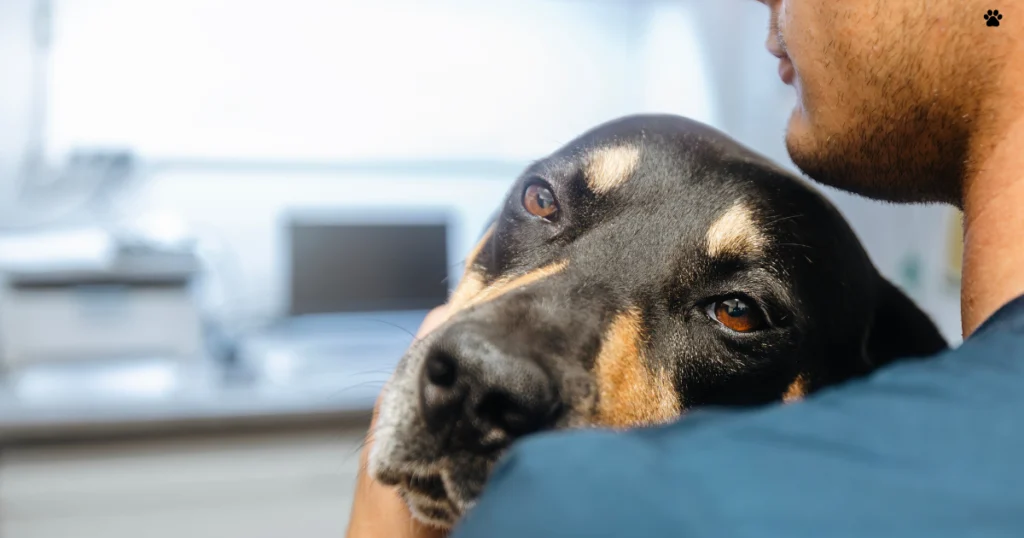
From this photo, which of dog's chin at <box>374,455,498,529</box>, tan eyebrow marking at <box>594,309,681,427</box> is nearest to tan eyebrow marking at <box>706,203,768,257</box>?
tan eyebrow marking at <box>594,309,681,427</box>

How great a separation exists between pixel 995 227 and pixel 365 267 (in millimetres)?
2862

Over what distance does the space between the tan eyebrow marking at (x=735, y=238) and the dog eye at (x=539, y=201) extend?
272 mm

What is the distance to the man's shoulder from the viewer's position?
1.35 ft

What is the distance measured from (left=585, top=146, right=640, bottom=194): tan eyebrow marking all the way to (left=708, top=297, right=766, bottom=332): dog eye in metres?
0.26

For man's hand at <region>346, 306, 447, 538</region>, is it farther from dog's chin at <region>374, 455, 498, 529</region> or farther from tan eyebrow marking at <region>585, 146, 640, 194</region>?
tan eyebrow marking at <region>585, 146, 640, 194</region>

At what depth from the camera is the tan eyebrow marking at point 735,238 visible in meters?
1.09

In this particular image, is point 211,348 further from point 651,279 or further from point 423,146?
point 651,279

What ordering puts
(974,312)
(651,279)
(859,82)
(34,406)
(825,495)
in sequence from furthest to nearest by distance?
(34,406) < (651,279) < (859,82) < (974,312) < (825,495)

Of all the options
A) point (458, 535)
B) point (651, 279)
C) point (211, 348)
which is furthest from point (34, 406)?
point (458, 535)

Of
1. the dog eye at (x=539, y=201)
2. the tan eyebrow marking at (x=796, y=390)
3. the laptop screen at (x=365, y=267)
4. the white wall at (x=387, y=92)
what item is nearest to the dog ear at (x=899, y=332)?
the tan eyebrow marking at (x=796, y=390)

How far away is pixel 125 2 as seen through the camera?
316 centimetres

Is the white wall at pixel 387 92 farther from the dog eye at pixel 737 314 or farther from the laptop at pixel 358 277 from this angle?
the dog eye at pixel 737 314

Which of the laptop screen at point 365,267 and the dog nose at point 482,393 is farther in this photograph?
the laptop screen at point 365,267

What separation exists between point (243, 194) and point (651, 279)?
278cm
